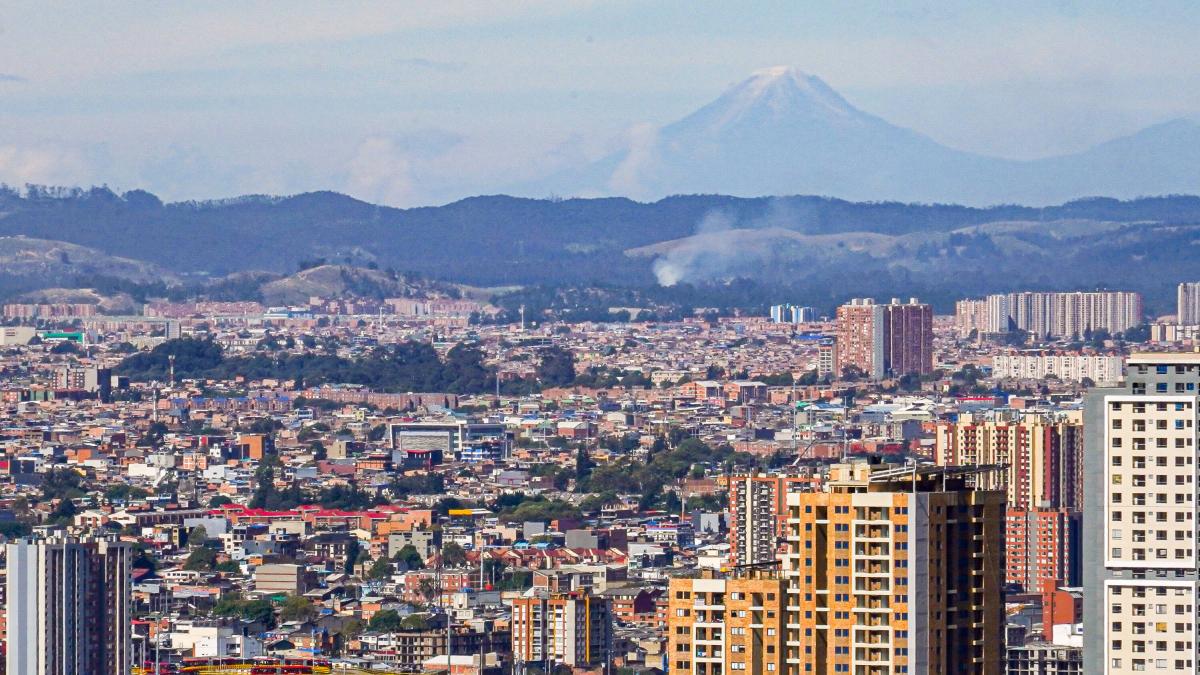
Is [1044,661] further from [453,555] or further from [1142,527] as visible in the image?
[453,555]

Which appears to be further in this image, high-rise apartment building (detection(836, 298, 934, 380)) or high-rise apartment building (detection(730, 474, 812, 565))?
high-rise apartment building (detection(836, 298, 934, 380))

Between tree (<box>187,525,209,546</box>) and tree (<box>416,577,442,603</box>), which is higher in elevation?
tree (<box>187,525,209,546</box>)

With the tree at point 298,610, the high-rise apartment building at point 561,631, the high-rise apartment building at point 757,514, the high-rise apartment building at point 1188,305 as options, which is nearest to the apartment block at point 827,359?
the high-rise apartment building at point 1188,305

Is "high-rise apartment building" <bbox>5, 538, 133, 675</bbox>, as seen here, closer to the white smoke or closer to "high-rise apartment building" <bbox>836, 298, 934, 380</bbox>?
"high-rise apartment building" <bbox>836, 298, 934, 380</bbox>

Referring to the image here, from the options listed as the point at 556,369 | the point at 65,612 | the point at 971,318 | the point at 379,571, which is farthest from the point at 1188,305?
the point at 65,612

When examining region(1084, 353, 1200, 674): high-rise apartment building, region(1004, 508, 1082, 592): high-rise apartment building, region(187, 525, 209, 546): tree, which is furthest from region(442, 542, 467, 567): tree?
region(1084, 353, 1200, 674): high-rise apartment building

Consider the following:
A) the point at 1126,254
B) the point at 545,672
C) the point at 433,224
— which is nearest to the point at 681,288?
the point at 1126,254

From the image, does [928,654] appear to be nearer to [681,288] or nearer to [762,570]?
[762,570]
